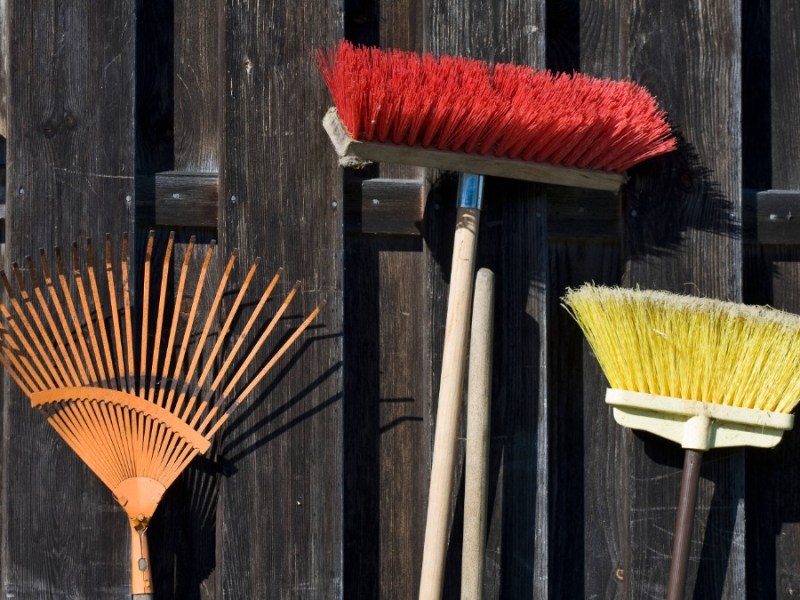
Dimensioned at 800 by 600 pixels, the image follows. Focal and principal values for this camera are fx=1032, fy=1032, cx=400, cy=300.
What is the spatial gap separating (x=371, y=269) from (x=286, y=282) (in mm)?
209

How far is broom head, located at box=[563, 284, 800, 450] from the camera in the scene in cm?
222

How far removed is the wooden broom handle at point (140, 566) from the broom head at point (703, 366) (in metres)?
1.05

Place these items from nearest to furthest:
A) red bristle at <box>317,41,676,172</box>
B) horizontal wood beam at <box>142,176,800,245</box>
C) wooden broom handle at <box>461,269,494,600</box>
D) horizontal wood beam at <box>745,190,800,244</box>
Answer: red bristle at <box>317,41,676,172</box> < wooden broom handle at <box>461,269,494,600</box> < horizontal wood beam at <box>142,176,800,245</box> < horizontal wood beam at <box>745,190,800,244</box>

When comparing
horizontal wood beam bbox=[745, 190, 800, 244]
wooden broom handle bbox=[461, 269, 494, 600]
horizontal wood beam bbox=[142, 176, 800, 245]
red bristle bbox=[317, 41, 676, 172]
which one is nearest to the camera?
red bristle bbox=[317, 41, 676, 172]

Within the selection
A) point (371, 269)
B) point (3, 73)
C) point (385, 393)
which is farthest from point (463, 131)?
point (3, 73)

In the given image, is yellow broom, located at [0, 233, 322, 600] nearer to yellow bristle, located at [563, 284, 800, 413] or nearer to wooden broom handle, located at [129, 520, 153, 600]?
wooden broom handle, located at [129, 520, 153, 600]

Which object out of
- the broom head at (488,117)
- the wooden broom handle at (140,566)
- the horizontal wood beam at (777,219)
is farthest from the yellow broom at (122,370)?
the horizontal wood beam at (777,219)

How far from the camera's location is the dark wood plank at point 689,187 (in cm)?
237

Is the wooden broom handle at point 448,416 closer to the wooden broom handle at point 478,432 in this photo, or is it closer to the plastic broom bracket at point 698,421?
the wooden broom handle at point 478,432

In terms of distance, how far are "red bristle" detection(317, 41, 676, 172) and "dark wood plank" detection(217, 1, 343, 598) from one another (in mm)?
135

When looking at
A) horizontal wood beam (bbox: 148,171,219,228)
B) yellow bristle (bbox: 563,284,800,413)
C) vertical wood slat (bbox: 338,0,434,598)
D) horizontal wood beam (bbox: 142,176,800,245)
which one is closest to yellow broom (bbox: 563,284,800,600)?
yellow bristle (bbox: 563,284,800,413)

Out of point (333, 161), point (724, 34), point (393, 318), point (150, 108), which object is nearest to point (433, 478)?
point (393, 318)

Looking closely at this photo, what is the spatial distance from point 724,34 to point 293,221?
3.58 ft

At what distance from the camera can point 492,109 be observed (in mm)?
2146
